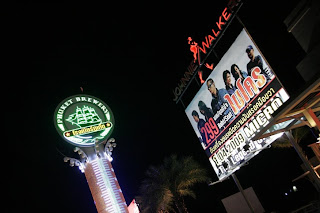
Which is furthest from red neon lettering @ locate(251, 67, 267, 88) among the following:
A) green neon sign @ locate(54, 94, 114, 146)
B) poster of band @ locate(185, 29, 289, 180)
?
green neon sign @ locate(54, 94, 114, 146)

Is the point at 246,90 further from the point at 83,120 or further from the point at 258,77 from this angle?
the point at 83,120

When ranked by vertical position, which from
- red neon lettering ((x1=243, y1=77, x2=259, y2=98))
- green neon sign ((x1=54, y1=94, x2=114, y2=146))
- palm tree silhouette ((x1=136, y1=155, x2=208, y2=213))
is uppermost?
green neon sign ((x1=54, y1=94, x2=114, y2=146))

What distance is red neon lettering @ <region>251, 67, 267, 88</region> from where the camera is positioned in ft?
54.1

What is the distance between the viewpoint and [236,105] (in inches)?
738

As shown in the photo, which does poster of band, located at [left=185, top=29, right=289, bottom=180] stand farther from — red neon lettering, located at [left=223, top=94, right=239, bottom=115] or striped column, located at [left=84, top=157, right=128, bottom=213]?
striped column, located at [left=84, top=157, right=128, bottom=213]

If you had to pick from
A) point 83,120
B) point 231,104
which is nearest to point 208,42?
point 231,104

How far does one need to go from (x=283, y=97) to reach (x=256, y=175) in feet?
93.8

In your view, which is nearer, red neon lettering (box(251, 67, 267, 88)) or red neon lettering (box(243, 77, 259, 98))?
red neon lettering (box(251, 67, 267, 88))

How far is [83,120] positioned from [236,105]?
9.36 metres

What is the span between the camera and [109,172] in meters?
18.0

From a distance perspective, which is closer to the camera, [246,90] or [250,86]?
[250,86]

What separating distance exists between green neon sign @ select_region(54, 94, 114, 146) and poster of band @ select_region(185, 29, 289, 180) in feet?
22.0

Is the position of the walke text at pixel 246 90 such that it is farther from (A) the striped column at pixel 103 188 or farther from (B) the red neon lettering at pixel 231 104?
(A) the striped column at pixel 103 188

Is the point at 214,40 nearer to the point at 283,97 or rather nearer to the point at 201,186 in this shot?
the point at 283,97
